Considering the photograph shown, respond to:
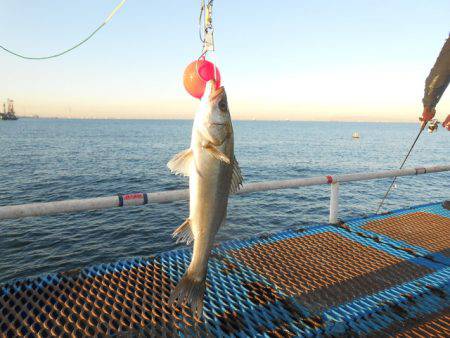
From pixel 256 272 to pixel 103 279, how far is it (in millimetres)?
2194

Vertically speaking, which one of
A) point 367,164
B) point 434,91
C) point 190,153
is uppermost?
point 434,91

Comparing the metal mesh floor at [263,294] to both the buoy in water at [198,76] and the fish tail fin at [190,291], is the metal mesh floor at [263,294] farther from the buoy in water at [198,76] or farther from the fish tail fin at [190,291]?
the buoy in water at [198,76]

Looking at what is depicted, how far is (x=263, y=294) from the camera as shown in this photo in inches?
157

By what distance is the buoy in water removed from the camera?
3928mm

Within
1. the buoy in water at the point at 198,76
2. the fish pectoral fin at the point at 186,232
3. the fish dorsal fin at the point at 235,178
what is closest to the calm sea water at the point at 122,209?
the buoy in water at the point at 198,76

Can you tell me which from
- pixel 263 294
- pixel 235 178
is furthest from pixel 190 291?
pixel 263 294

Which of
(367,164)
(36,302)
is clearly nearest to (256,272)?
(36,302)

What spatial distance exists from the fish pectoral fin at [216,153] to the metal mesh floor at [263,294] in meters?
1.94

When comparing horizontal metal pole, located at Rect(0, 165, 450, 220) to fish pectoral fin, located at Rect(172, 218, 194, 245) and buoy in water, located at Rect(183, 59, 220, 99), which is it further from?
buoy in water, located at Rect(183, 59, 220, 99)

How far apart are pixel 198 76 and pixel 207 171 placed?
1.87 meters

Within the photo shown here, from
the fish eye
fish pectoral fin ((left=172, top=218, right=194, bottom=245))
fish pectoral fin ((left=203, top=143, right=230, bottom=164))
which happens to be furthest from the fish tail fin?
the fish eye

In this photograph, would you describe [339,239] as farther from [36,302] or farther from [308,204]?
[308,204]

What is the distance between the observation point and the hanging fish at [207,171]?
8.78 feet

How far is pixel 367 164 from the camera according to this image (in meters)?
51.3
